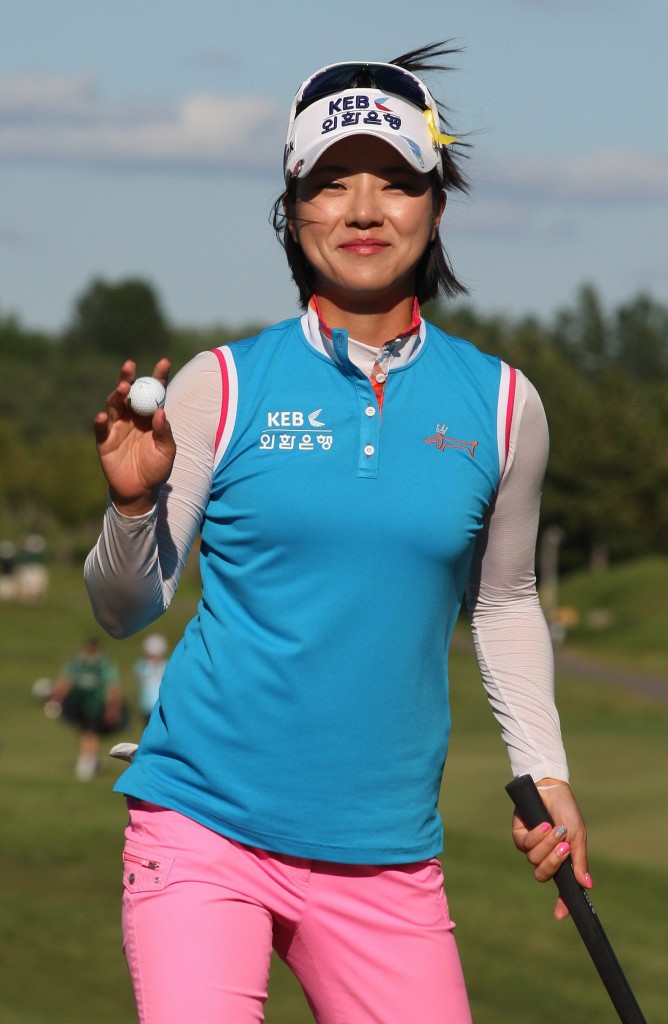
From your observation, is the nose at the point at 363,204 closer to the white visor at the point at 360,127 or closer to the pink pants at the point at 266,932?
the white visor at the point at 360,127

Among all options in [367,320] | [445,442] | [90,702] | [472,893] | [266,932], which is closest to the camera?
[266,932]

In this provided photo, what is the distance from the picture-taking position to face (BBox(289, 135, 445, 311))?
3.87 metres

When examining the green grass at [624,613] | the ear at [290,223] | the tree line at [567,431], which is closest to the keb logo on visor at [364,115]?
the ear at [290,223]

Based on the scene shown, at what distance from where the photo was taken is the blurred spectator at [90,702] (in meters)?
23.5

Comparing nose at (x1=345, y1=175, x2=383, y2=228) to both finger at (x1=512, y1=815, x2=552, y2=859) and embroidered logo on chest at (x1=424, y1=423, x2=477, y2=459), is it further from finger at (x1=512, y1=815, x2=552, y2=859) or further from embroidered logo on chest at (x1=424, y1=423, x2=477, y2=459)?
finger at (x1=512, y1=815, x2=552, y2=859)

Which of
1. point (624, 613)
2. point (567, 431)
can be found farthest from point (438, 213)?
point (567, 431)

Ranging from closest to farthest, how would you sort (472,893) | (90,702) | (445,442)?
(445,442) → (472,893) → (90,702)

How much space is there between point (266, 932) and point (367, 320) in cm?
140

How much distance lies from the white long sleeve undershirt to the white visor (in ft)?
1.53

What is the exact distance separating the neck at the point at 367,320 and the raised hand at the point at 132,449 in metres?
0.63

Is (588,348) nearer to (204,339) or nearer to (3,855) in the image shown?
(204,339)

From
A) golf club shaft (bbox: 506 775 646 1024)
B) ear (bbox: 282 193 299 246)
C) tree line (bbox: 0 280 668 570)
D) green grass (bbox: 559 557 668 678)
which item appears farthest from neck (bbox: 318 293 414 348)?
green grass (bbox: 559 557 668 678)

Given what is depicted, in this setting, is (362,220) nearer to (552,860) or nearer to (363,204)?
(363,204)

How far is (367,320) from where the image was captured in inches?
155
